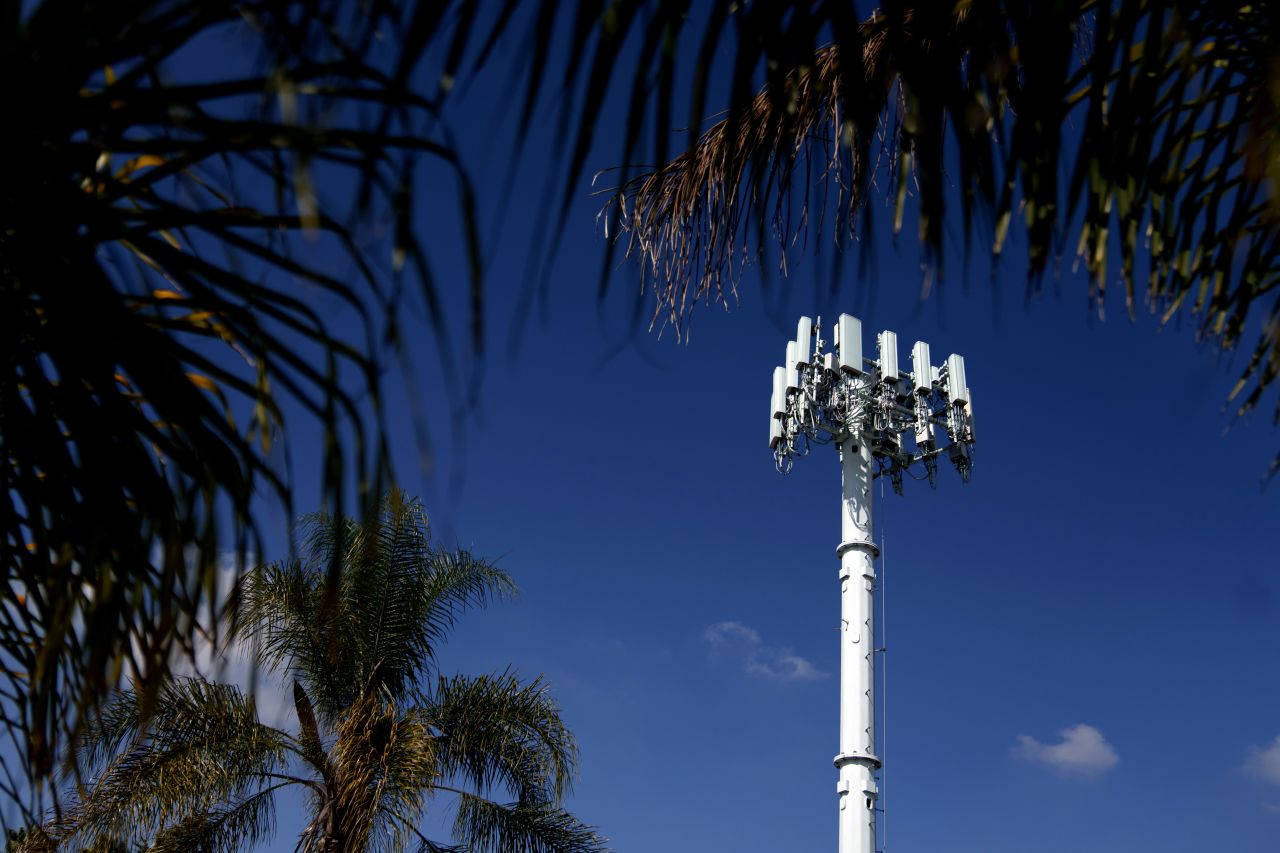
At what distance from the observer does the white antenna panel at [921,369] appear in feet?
70.9

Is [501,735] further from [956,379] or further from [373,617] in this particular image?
[956,379]

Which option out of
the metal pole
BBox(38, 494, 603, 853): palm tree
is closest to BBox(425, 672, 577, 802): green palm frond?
BBox(38, 494, 603, 853): palm tree

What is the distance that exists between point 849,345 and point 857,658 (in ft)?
17.4

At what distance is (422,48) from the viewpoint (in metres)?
1.61

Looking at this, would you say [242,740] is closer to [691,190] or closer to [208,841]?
[208,841]

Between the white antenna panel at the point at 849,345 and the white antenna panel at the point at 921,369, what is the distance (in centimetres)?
117

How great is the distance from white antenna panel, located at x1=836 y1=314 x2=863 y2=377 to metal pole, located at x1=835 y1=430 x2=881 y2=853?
1.42 meters

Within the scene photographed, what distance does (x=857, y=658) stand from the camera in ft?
63.2

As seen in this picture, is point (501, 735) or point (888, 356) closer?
point (501, 735)

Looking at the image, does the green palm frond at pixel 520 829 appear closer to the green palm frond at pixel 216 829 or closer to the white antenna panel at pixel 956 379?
the green palm frond at pixel 216 829

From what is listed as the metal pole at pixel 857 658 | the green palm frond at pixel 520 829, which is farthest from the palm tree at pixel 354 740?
the metal pole at pixel 857 658

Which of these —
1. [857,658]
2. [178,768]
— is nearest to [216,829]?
[178,768]

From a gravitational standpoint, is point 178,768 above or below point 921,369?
below

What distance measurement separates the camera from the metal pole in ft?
59.5
